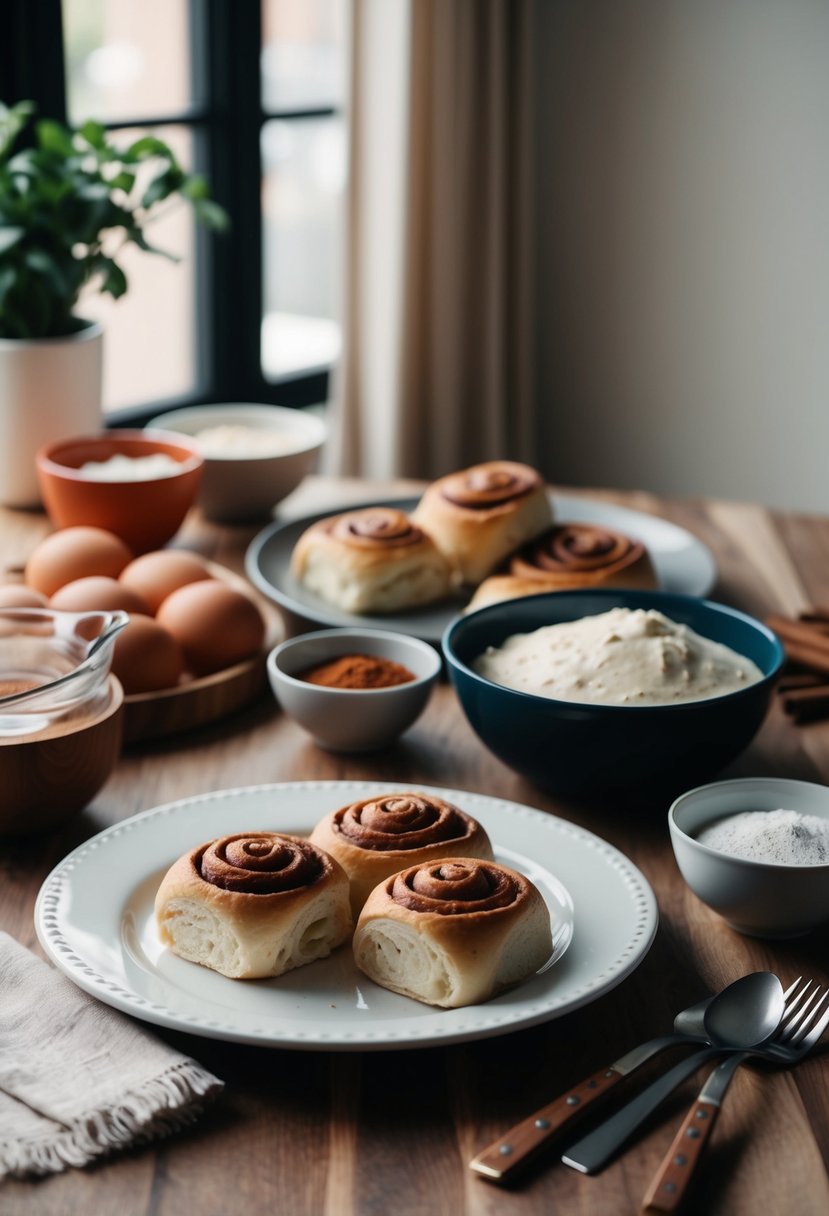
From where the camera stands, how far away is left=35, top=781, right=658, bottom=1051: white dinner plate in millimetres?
753

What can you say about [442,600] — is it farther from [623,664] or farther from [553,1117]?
[553,1117]

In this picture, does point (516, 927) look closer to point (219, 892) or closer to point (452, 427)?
point (219, 892)

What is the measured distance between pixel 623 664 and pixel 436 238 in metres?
1.96

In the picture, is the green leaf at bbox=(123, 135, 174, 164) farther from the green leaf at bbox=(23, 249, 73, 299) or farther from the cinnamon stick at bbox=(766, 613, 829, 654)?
the cinnamon stick at bbox=(766, 613, 829, 654)

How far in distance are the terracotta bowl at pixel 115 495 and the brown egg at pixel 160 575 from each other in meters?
0.22

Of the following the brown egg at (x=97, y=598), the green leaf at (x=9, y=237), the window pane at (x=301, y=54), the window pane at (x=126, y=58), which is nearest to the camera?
the brown egg at (x=97, y=598)

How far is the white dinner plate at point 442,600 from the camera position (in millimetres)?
1424

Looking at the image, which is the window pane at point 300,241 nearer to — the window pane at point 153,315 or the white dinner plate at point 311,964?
the window pane at point 153,315

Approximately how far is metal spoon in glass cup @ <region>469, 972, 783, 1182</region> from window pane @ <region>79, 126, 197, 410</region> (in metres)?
2.21

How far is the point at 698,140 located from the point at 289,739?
2.36 metres

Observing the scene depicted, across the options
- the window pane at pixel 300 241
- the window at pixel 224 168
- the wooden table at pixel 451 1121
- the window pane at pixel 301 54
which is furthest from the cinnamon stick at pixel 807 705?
the window pane at pixel 301 54

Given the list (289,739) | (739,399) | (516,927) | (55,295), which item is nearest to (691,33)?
(739,399)

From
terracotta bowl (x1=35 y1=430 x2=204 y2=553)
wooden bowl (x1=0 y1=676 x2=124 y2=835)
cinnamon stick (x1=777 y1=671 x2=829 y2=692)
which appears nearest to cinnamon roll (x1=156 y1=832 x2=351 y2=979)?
wooden bowl (x1=0 y1=676 x2=124 y2=835)

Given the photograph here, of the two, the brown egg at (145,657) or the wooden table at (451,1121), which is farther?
the brown egg at (145,657)
